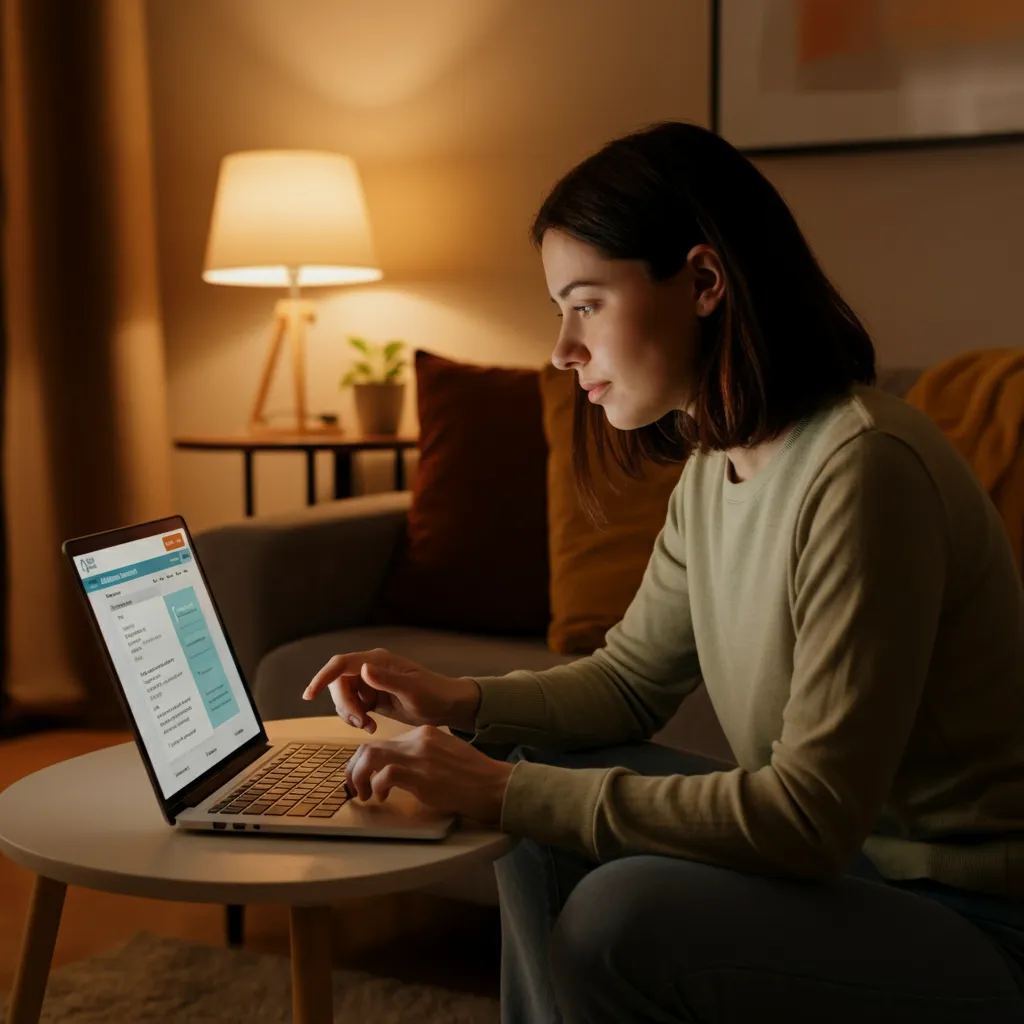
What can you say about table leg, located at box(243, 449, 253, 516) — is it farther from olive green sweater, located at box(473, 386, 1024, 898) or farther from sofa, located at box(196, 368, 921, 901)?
olive green sweater, located at box(473, 386, 1024, 898)

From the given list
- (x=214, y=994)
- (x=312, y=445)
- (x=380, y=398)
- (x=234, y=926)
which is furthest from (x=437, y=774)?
(x=380, y=398)

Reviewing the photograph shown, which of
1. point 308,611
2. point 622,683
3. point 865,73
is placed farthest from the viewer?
point 865,73

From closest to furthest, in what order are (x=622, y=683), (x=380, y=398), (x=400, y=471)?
(x=622, y=683) → (x=380, y=398) → (x=400, y=471)

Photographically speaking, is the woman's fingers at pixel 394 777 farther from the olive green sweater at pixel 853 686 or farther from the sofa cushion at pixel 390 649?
the sofa cushion at pixel 390 649

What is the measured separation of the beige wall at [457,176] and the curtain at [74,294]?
16 cm

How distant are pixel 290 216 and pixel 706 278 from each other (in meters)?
1.74

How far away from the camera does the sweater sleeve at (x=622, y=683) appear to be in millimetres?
1259

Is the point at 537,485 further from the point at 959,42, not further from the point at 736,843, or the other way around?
the point at 736,843

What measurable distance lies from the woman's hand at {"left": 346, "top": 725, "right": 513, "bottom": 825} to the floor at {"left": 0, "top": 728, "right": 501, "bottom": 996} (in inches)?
34.7

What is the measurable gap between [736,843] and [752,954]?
0.07 meters

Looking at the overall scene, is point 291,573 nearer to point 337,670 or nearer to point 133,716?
point 337,670

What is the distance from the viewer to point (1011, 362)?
1887mm

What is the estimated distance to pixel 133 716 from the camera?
1.02 metres

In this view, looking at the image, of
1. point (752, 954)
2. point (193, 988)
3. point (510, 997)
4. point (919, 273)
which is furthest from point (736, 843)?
point (919, 273)
